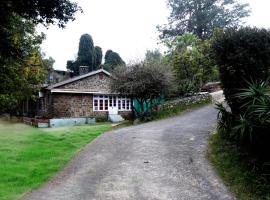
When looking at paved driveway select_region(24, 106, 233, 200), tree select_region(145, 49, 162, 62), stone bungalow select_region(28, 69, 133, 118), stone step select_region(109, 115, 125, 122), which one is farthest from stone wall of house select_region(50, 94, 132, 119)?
paved driveway select_region(24, 106, 233, 200)

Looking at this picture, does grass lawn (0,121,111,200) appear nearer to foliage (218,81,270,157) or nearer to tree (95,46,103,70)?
foliage (218,81,270,157)

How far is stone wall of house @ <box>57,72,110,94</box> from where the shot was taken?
33469 mm

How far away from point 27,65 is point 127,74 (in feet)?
26.3

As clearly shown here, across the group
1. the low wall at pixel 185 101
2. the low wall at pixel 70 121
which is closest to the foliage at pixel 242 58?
the low wall at pixel 185 101

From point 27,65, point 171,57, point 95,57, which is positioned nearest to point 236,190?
point 27,65

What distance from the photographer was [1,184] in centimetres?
1009

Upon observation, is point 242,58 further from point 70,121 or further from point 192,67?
point 70,121

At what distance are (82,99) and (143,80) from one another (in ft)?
34.4

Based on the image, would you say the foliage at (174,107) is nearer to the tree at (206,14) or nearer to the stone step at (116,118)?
the stone step at (116,118)

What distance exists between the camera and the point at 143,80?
24.9 m

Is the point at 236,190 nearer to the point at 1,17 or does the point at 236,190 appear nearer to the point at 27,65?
the point at 1,17

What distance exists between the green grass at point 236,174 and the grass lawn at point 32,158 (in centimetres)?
510

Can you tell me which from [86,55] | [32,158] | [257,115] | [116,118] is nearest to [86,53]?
[86,55]

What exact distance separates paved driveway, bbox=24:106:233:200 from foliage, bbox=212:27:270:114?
2524mm
